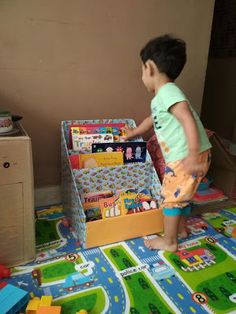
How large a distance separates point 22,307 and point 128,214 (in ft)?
1.66

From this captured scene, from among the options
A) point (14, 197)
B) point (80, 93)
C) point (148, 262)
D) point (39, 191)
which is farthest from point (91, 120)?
point (148, 262)

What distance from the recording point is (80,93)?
142cm

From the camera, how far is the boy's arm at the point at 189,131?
992 mm

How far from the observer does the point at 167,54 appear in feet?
3.44

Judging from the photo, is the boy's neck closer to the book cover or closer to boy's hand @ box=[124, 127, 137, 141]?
boy's hand @ box=[124, 127, 137, 141]

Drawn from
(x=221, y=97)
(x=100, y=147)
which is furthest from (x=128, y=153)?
(x=221, y=97)

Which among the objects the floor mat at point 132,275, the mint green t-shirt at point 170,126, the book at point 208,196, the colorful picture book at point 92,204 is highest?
the mint green t-shirt at point 170,126

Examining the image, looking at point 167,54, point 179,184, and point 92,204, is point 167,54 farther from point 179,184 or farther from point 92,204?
point 92,204

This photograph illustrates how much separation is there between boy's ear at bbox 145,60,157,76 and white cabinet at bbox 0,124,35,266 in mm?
510

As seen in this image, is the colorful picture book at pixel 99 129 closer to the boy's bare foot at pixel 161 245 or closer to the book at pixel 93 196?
the book at pixel 93 196

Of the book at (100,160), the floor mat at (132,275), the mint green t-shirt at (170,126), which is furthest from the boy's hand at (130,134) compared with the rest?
the floor mat at (132,275)

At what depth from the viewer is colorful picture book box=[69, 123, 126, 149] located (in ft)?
4.36

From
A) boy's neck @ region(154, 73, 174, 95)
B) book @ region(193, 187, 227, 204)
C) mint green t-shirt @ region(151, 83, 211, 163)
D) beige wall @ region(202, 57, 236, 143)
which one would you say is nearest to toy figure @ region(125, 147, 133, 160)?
mint green t-shirt @ region(151, 83, 211, 163)

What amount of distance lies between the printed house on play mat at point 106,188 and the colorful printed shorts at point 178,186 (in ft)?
0.38
